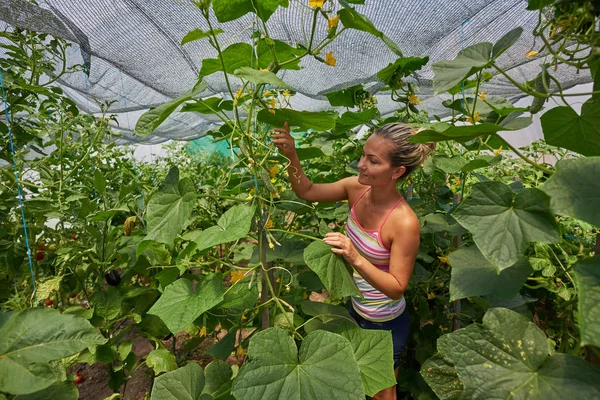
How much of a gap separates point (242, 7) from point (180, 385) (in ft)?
3.18

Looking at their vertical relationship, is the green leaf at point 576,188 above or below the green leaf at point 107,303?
above

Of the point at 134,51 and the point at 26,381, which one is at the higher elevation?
the point at 134,51

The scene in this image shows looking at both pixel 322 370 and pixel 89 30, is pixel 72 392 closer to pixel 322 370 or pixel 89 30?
pixel 322 370

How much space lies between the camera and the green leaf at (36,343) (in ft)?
1.86

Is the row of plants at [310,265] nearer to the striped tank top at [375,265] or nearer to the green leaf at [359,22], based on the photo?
the green leaf at [359,22]

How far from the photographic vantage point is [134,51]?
8.30ft

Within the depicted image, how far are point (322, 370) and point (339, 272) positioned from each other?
246 millimetres

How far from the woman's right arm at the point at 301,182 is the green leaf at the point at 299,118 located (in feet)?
0.31

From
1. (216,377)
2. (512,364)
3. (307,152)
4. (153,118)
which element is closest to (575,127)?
(512,364)

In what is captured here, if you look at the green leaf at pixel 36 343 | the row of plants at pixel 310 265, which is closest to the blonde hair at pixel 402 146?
the row of plants at pixel 310 265

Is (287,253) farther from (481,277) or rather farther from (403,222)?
(481,277)

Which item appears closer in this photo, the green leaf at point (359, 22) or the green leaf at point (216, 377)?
the green leaf at point (359, 22)

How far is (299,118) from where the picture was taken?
935mm

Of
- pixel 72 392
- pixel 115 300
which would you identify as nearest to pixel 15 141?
pixel 115 300
